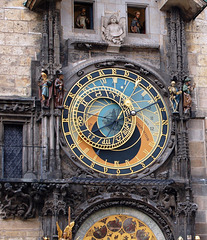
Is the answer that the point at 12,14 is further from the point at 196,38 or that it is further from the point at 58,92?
the point at 196,38

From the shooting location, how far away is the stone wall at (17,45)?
1820cm

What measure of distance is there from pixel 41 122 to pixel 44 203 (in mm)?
1676

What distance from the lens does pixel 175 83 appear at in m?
18.8

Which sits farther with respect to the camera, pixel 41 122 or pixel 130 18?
pixel 130 18

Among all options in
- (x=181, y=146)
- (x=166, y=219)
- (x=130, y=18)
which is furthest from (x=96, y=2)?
(x=166, y=219)

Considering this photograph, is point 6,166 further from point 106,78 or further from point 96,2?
point 96,2

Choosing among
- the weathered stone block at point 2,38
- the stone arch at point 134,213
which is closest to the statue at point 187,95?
the stone arch at point 134,213

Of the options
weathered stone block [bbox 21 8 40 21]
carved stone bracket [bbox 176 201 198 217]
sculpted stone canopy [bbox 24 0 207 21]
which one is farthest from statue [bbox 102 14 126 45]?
carved stone bracket [bbox 176 201 198 217]

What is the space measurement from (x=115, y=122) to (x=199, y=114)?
1905 mm

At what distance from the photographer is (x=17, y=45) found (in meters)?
18.5

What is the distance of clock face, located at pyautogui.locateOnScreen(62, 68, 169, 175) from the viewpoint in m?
18.1

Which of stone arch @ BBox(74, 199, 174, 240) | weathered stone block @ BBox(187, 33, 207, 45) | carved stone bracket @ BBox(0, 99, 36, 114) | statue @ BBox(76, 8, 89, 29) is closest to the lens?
stone arch @ BBox(74, 199, 174, 240)

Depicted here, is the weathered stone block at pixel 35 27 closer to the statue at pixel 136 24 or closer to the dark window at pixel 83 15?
the dark window at pixel 83 15

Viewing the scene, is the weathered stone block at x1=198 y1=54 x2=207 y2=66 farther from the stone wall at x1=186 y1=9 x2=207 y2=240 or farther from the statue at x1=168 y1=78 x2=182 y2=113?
the statue at x1=168 y1=78 x2=182 y2=113
